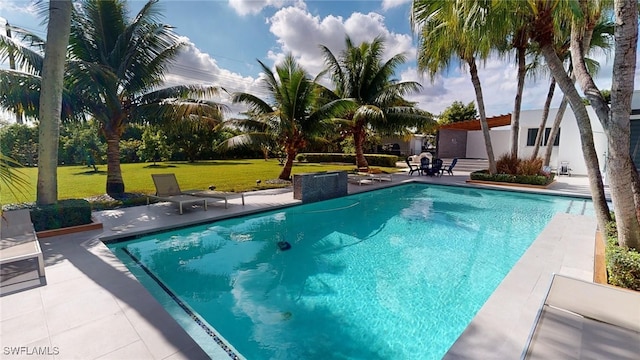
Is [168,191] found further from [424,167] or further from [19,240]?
[424,167]

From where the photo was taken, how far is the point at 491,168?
1559 cm

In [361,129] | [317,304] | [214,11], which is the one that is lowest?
[317,304]

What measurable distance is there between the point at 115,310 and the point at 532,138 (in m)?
26.3

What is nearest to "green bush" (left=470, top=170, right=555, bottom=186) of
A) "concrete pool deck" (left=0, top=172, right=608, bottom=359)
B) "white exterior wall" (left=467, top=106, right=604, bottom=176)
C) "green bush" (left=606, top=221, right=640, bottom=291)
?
"white exterior wall" (left=467, top=106, right=604, bottom=176)

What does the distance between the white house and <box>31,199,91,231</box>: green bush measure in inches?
711

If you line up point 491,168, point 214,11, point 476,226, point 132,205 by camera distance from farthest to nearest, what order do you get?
point 491,168, point 214,11, point 132,205, point 476,226

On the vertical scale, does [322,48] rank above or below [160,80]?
above

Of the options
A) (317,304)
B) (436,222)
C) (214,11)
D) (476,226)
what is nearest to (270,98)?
(214,11)

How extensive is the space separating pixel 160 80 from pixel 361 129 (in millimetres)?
11940

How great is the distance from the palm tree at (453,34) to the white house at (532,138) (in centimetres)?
656

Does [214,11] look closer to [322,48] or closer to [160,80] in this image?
[160,80]

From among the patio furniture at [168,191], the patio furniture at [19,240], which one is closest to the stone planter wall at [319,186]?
the patio furniture at [168,191]

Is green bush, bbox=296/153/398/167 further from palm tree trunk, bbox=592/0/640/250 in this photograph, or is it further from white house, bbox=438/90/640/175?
palm tree trunk, bbox=592/0/640/250

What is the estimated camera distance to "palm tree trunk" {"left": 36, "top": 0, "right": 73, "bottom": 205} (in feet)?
22.6
